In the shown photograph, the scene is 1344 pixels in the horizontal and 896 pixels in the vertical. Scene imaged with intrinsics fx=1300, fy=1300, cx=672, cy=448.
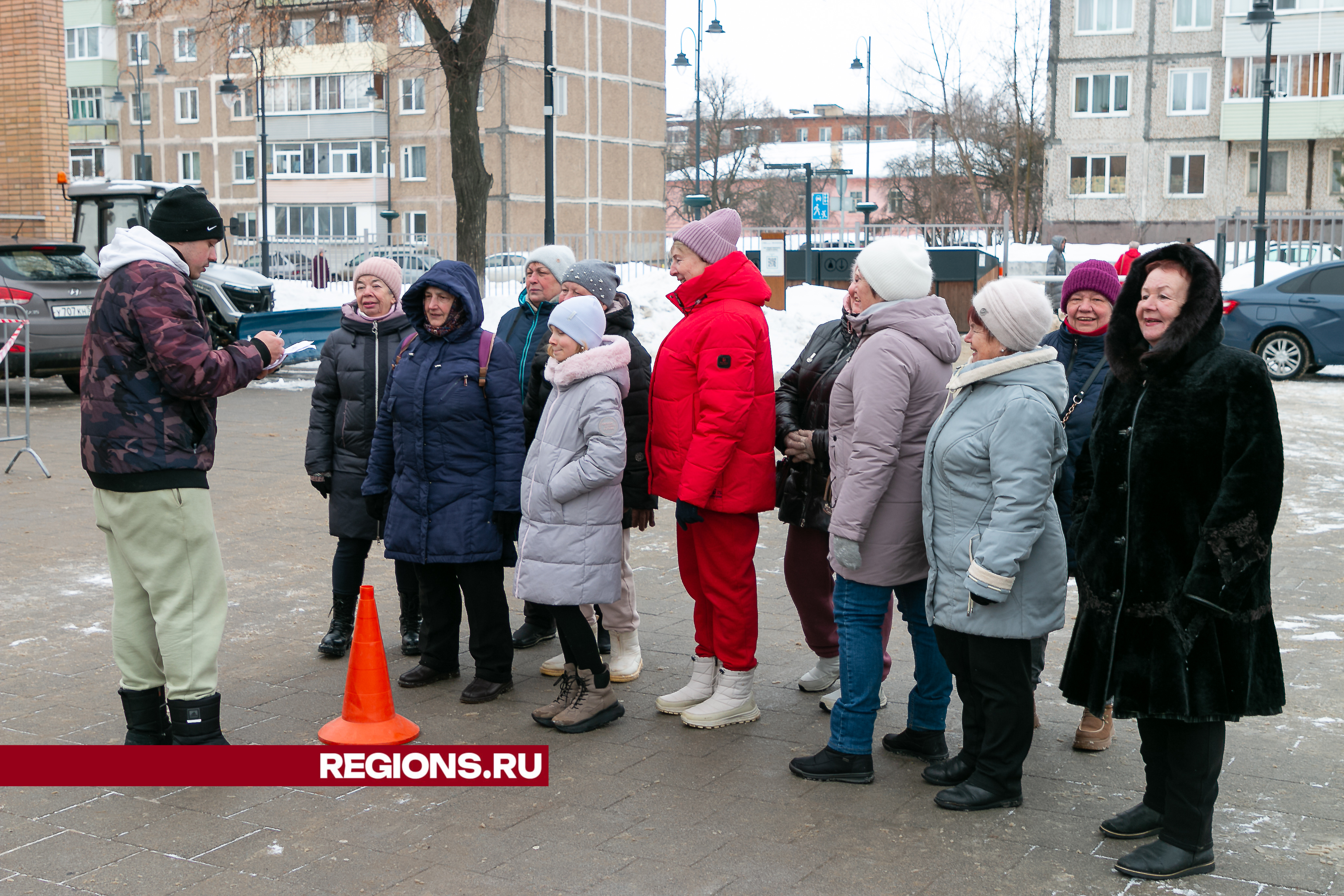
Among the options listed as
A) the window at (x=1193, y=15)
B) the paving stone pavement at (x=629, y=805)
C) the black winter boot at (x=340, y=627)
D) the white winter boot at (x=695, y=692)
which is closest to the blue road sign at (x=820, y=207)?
the paving stone pavement at (x=629, y=805)

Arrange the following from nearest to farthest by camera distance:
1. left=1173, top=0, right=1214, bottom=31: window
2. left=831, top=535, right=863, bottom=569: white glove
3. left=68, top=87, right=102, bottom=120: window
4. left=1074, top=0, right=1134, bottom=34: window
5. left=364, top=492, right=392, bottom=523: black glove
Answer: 1. left=831, top=535, right=863, bottom=569: white glove
2. left=364, top=492, right=392, bottom=523: black glove
3. left=1173, top=0, right=1214, bottom=31: window
4. left=1074, top=0, right=1134, bottom=34: window
5. left=68, top=87, right=102, bottom=120: window

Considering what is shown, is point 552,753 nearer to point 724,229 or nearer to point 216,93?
point 724,229

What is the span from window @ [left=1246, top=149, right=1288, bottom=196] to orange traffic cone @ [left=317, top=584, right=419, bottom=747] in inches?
1971

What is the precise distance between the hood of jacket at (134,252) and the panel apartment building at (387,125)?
4954 cm

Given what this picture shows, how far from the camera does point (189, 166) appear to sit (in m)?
64.8

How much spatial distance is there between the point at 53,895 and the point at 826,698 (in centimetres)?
289

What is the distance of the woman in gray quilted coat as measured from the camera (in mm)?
4953

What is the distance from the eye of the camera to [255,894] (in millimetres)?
3570

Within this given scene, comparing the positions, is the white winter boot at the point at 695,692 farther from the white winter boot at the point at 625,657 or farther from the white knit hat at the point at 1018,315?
the white knit hat at the point at 1018,315

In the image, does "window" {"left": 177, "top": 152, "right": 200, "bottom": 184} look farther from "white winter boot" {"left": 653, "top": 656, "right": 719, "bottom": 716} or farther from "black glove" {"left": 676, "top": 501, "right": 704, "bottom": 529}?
"black glove" {"left": 676, "top": 501, "right": 704, "bottom": 529}

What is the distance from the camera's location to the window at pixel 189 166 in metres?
64.2

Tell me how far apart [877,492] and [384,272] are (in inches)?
107

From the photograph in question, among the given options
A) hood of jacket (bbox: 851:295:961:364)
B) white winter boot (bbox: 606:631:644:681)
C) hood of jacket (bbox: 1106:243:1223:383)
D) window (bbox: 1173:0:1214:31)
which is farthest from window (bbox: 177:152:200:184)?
hood of jacket (bbox: 1106:243:1223:383)

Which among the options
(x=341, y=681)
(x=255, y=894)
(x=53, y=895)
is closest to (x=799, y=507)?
(x=341, y=681)
